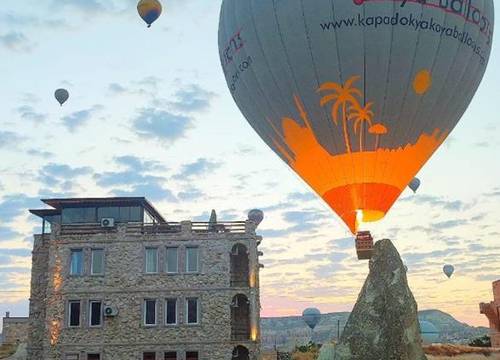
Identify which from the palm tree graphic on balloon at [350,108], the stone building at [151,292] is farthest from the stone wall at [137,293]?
the palm tree graphic on balloon at [350,108]

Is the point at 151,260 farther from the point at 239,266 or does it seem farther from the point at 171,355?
the point at 171,355

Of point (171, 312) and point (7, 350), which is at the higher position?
point (171, 312)

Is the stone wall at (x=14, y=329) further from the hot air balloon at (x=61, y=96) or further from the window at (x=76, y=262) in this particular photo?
the hot air balloon at (x=61, y=96)

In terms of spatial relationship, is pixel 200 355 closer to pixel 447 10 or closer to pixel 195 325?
pixel 195 325

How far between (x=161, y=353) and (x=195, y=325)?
2.41 m

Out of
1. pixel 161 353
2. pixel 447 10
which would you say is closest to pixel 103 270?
pixel 161 353

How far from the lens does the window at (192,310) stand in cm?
3916

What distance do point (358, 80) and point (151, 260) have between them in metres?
23.5

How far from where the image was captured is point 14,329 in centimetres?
5609

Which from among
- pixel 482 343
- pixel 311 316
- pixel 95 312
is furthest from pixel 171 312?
pixel 311 316

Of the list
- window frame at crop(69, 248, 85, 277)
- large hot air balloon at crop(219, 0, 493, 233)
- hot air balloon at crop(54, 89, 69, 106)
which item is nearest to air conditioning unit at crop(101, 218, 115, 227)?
window frame at crop(69, 248, 85, 277)

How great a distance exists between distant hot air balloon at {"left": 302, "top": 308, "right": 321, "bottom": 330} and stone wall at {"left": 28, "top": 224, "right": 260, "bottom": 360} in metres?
25.7

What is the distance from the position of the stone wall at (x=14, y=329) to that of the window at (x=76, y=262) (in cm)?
1800

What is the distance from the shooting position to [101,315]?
39281 mm
